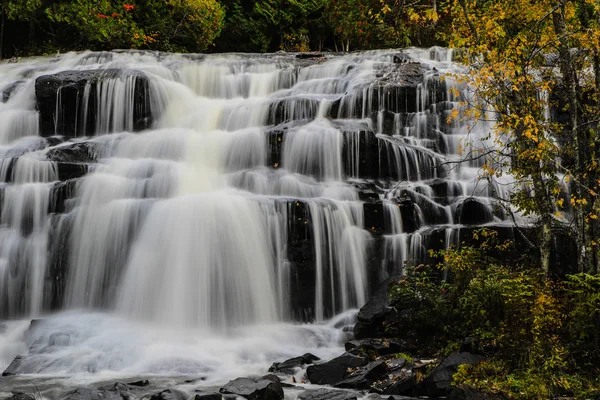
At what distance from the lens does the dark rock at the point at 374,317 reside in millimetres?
9383

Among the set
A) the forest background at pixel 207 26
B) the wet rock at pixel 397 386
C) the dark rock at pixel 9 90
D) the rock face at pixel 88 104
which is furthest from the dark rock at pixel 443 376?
the forest background at pixel 207 26

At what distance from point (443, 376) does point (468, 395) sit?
0.68 meters

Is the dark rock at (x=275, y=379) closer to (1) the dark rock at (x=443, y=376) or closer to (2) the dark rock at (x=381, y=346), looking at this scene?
(2) the dark rock at (x=381, y=346)

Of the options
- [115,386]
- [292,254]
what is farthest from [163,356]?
[292,254]

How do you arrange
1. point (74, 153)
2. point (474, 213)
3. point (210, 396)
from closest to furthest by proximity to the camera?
point (210, 396) < point (474, 213) < point (74, 153)

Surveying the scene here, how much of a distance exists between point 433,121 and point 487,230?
5.32m

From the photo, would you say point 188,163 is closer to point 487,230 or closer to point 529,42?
point 487,230

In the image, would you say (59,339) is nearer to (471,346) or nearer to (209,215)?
(209,215)

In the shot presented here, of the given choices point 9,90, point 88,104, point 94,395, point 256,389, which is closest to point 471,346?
point 256,389

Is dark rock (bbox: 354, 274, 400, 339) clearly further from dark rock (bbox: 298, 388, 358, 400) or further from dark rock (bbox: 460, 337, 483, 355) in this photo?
dark rock (bbox: 298, 388, 358, 400)

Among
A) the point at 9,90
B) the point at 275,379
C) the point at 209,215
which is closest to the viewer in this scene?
the point at 275,379

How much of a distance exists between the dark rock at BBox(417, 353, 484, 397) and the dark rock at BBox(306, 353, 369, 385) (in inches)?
43.7

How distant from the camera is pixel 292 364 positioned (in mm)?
8633

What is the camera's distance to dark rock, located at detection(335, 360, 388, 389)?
7613mm
